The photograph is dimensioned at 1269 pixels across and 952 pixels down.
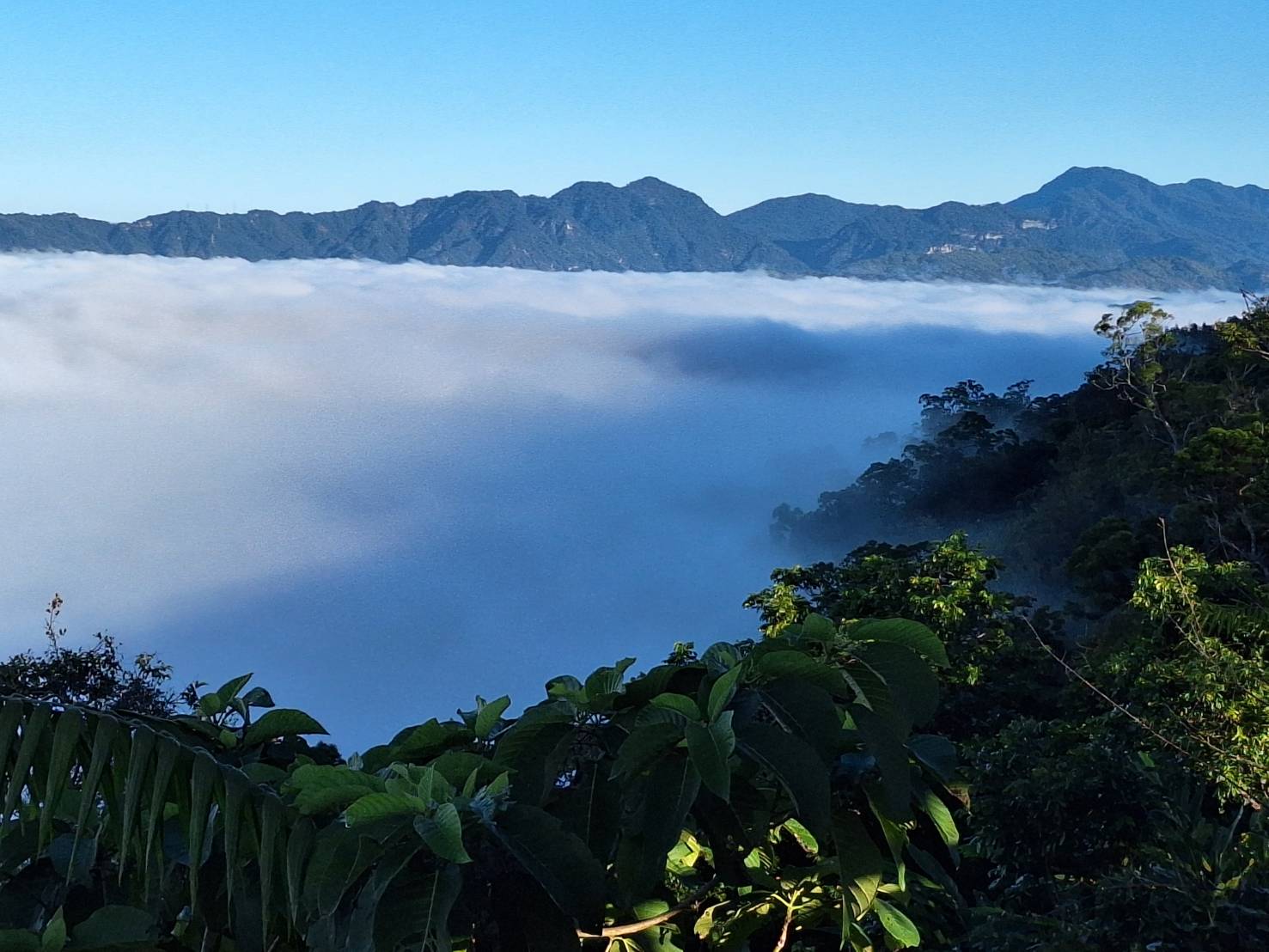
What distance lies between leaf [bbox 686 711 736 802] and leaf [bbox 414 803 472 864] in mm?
306

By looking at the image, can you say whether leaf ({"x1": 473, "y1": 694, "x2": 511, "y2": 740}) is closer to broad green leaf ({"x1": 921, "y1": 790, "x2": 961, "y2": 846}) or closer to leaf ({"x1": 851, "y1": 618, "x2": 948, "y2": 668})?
leaf ({"x1": 851, "y1": 618, "x2": 948, "y2": 668})

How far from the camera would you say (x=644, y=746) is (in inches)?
61.7

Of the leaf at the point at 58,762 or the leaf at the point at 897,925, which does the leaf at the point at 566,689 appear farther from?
the leaf at the point at 58,762

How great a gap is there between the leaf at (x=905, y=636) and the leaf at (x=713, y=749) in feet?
1.39

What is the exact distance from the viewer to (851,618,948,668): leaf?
1.88 meters

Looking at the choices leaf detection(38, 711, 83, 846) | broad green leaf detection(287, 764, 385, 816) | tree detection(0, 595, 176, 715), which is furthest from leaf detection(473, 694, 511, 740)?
tree detection(0, 595, 176, 715)

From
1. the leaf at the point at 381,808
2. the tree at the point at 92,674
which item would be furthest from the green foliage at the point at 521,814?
the tree at the point at 92,674

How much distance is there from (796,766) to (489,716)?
1.92 feet

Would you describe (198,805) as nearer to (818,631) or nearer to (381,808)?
(381,808)

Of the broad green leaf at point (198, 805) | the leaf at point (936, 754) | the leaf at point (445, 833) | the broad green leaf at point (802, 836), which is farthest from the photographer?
the broad green leaf at point (802, 836)

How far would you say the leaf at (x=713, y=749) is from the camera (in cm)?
148

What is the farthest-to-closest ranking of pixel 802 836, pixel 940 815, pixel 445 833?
pixel 802 836, pixel 940 815, pixel 445 833

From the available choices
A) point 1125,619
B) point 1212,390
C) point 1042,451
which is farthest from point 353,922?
point 1042,451

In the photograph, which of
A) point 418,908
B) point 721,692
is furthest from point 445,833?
point 721,692
